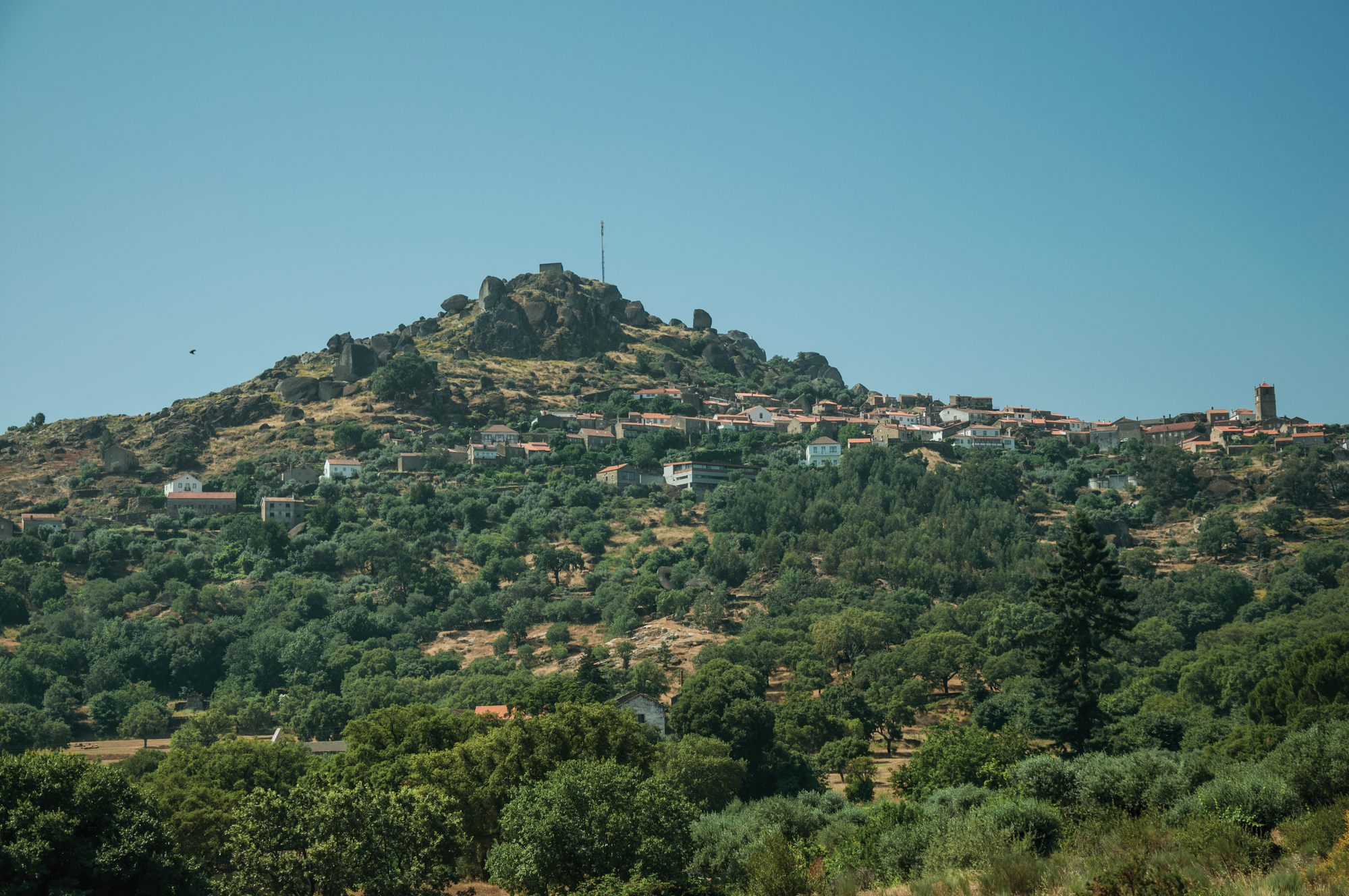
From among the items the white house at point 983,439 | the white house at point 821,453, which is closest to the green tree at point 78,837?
the white house at point 821,453

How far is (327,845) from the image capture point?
2556 cm

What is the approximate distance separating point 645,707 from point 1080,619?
83.0 feet

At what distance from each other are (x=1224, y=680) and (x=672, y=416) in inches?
3242

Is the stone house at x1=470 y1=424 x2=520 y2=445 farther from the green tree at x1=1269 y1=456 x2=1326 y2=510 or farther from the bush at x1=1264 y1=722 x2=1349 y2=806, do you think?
the bush at x1=1264 y1=722 x2=1349 y2=806

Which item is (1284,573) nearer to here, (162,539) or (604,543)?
(604,543)

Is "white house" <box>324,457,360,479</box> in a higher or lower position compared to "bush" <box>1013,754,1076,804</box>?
higher

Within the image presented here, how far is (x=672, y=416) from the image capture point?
13612 centimetres

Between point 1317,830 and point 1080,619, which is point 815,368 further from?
point 1317,830

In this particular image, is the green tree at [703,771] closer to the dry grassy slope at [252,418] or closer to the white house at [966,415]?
the dry grassy slope at [252,418]

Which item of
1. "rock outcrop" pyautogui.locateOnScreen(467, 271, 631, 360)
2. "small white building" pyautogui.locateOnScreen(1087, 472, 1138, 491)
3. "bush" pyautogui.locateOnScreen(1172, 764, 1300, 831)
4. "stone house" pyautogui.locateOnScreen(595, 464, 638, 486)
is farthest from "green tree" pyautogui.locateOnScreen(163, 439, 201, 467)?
"bush" pyautogui.locateOnScreen(1172, 764, 1300, 831)

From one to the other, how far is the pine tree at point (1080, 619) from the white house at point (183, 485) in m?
92.6

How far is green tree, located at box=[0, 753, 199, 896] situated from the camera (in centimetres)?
2336

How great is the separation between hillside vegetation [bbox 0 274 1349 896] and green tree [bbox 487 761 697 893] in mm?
105

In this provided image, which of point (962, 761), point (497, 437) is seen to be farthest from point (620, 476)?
point (962, 761)
